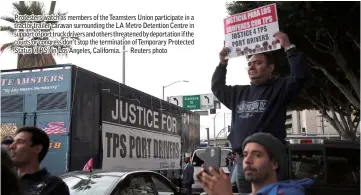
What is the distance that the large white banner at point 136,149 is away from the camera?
10.1m

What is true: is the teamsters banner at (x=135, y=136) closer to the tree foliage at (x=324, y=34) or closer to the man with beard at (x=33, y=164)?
the tree foliage at (x=324, y=34)

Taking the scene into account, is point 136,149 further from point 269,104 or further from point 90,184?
point 269,104

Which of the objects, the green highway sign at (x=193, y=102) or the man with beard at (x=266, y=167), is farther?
the green highway sign at (x=193, y=102)

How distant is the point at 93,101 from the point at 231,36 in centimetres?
673

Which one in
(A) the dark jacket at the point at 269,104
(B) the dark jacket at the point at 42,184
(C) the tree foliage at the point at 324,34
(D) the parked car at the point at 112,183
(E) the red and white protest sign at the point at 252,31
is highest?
(C) the tree foliage at the point at 324,34

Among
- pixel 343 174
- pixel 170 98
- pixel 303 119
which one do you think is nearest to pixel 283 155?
pixel 343 174

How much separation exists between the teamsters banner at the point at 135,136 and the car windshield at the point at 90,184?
10.3 ft

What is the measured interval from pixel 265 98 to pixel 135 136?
27.8 ft

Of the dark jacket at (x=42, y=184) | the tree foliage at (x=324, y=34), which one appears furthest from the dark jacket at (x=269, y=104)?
the tree foliage at (x=324, y=34)

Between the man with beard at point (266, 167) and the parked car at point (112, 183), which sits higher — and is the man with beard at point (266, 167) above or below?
above

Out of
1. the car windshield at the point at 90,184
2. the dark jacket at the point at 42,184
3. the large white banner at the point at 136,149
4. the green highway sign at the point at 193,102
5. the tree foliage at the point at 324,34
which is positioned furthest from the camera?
the green highway sign at the point at 193,102

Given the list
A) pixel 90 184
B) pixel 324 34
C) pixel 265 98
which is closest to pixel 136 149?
pixel 90 184

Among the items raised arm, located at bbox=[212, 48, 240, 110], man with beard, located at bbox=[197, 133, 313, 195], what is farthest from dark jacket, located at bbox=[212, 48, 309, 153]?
man with beard, located at bbox=[197, 133, 313, 195]

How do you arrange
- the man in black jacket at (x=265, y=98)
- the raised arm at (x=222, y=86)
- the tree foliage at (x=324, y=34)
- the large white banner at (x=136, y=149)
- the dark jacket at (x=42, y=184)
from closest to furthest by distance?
the dark jacket at (x=42, y=184)
the man in black jacket at (x=265, y=98)
the raised arm at (x=222, y=86)
the tree foliage at (x=324, y=34)
the large white banner at (x=136, y=149)
